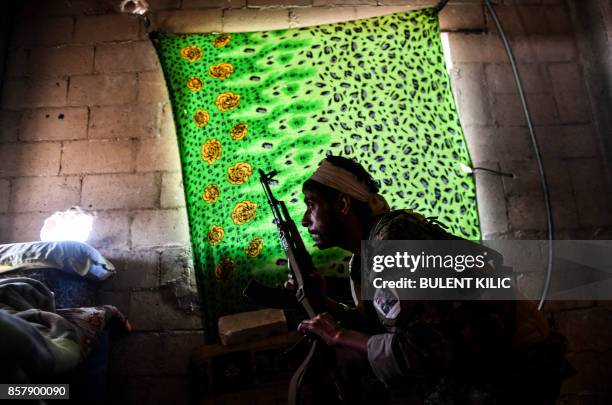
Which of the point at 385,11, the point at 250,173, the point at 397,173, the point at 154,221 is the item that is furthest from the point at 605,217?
the point at 154,221

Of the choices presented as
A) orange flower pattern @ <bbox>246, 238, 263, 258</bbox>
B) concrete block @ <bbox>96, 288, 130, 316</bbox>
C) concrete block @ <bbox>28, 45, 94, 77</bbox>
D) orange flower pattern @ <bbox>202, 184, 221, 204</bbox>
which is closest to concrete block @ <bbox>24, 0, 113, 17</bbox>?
concrete block @ <bbox>28, 45, 94, 77</bbox>

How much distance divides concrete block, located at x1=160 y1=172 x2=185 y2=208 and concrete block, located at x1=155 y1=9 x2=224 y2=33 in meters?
1.04

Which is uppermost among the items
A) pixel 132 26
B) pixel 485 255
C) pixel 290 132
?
pixel 132 26

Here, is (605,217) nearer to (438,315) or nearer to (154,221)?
(438,315)

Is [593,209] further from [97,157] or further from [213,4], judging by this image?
[97,157]

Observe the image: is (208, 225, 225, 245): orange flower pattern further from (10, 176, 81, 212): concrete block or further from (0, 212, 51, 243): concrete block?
(0, 212, 51, 243): concrete block

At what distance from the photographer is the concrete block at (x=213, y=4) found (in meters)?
2.96

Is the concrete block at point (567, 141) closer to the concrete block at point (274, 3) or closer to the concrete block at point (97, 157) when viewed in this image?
the concrete block at point (274, 3)

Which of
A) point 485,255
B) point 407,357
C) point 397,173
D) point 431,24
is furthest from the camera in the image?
point 431,24

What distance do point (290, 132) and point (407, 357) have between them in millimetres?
1422

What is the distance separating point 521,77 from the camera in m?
2.84

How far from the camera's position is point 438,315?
4.12 feet

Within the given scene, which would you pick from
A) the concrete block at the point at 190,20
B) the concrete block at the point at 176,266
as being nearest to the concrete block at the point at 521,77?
the concrete block at the point at 190,20

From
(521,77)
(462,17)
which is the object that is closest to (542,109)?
(521,77)
